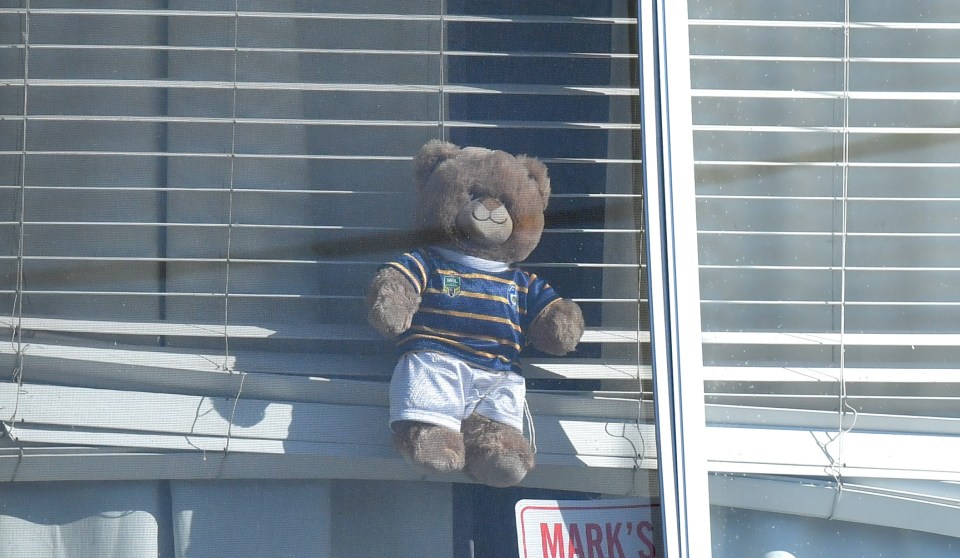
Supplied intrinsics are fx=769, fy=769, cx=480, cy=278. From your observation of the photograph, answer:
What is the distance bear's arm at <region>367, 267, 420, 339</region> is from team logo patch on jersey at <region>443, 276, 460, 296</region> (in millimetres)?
44

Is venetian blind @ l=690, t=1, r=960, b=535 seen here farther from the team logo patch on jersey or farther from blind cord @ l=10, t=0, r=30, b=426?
blind cord @ l=10, t=0, r=30, b=426

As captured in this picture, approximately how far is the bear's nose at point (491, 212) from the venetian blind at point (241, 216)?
0.23 ft

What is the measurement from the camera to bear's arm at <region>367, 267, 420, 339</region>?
102 cm

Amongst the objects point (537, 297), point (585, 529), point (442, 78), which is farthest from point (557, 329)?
point (442, 78)

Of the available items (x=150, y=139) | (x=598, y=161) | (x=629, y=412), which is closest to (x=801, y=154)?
(x=598, y=161)

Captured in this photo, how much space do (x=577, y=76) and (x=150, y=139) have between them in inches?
22.9

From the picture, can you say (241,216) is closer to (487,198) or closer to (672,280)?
(487,198)

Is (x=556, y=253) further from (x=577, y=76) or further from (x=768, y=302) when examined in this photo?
(x=768, y=302)

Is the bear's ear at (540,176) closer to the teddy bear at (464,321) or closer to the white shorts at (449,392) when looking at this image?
the teddy bear at (464,321)

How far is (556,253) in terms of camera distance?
1.07 m

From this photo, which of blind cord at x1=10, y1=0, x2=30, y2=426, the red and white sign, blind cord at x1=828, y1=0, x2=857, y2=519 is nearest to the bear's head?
the red and white sign

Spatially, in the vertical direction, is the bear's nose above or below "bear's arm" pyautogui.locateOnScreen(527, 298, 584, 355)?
above

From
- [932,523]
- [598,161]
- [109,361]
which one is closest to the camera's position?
[109,361]

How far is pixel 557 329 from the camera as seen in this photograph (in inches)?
41.2
